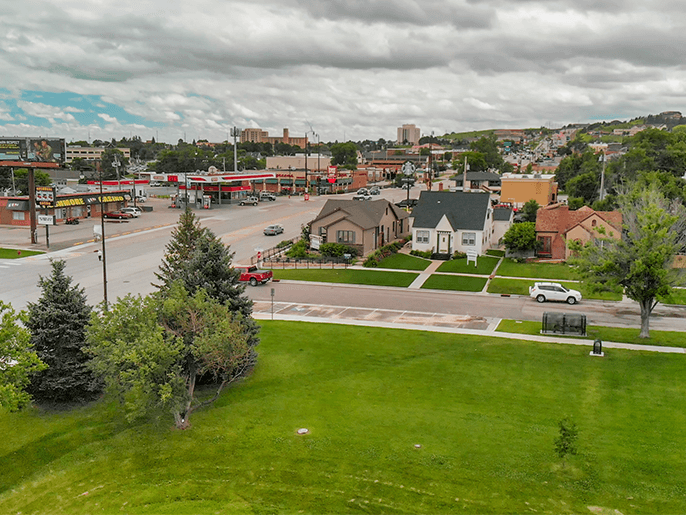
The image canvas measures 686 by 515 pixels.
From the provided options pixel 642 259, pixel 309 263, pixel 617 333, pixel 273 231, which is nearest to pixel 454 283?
pixel 309 263

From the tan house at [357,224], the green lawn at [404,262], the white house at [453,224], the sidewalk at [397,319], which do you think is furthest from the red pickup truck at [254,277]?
the white house at [453,224]

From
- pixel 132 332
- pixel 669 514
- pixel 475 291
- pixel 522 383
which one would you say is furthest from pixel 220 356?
pixel 475 291

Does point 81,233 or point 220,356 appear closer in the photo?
point 220,356

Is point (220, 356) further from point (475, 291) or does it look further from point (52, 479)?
point (475, 291)

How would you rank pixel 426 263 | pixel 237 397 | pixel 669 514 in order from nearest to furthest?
pixel 669 514 → pixel 237 397 → pixel 426 263

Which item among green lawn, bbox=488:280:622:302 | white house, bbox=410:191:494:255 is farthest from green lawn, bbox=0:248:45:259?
green lawn, bbox=488:280:622:302

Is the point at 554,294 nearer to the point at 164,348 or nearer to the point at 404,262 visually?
the point at 404,262
